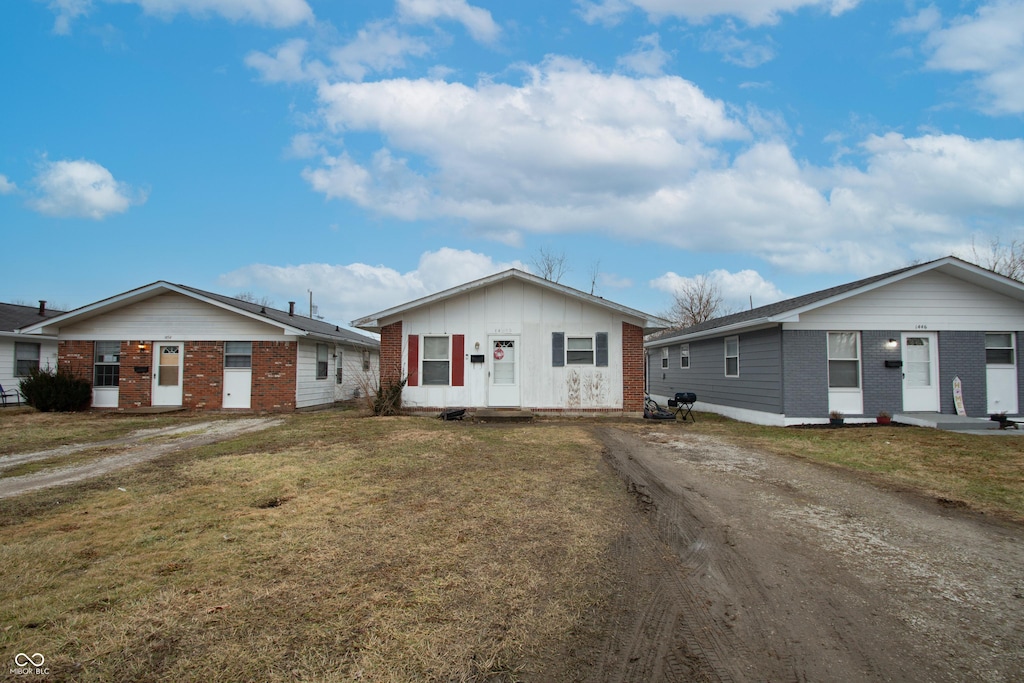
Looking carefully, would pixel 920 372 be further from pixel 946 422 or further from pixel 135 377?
pixel 135 377

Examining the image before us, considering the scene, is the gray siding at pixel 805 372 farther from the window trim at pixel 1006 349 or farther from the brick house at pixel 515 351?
the window trim at pixel 1006 349

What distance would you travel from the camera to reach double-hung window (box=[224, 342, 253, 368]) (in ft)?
53.3

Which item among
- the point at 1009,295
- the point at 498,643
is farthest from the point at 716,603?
the point at 1009,295

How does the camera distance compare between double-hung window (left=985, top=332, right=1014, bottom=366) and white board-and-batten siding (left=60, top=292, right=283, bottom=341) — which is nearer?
double-hung window (left=985, top=332, right=1014, bottom=366)

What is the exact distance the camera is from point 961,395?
514 inches

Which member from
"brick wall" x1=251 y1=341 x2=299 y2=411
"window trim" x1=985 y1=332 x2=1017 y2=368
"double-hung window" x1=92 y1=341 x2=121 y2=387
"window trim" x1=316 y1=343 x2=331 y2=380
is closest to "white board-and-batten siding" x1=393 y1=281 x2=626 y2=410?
"brick wall" x1=251 y1=341 x2=299 y2=411

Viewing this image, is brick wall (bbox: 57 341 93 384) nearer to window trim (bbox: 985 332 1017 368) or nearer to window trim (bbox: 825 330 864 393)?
window trim (bbox: 825 330 864 393)

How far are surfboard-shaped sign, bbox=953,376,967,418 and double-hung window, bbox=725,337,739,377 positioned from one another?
4971 mm

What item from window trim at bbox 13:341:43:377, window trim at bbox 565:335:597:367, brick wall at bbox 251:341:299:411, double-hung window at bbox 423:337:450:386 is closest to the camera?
window trim at bbox 565:335:597:367

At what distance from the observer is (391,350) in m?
14.6

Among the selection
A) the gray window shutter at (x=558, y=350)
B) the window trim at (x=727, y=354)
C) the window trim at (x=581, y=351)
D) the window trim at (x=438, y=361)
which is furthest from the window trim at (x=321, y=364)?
the window trim at (x=727, y=354)

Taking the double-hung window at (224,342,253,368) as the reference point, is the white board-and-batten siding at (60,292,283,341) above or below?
above

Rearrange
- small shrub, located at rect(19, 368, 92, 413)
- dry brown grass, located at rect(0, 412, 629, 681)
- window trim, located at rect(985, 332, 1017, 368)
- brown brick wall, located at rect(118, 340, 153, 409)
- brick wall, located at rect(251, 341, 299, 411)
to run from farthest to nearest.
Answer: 1. brick wall, located at rect(251, 341, 299, 411)
2. brown brick wall, located at rect(118, 340, 153, 409)
3. small shrub, located at rect(19, 368, 92, 413)
4. window trim, located at rect(985, 332, 1017, 368)
5. dry brown grass, located at rect(0, 412, 629, 681)

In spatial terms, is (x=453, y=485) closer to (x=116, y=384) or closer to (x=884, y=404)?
(x=884, y=404)
